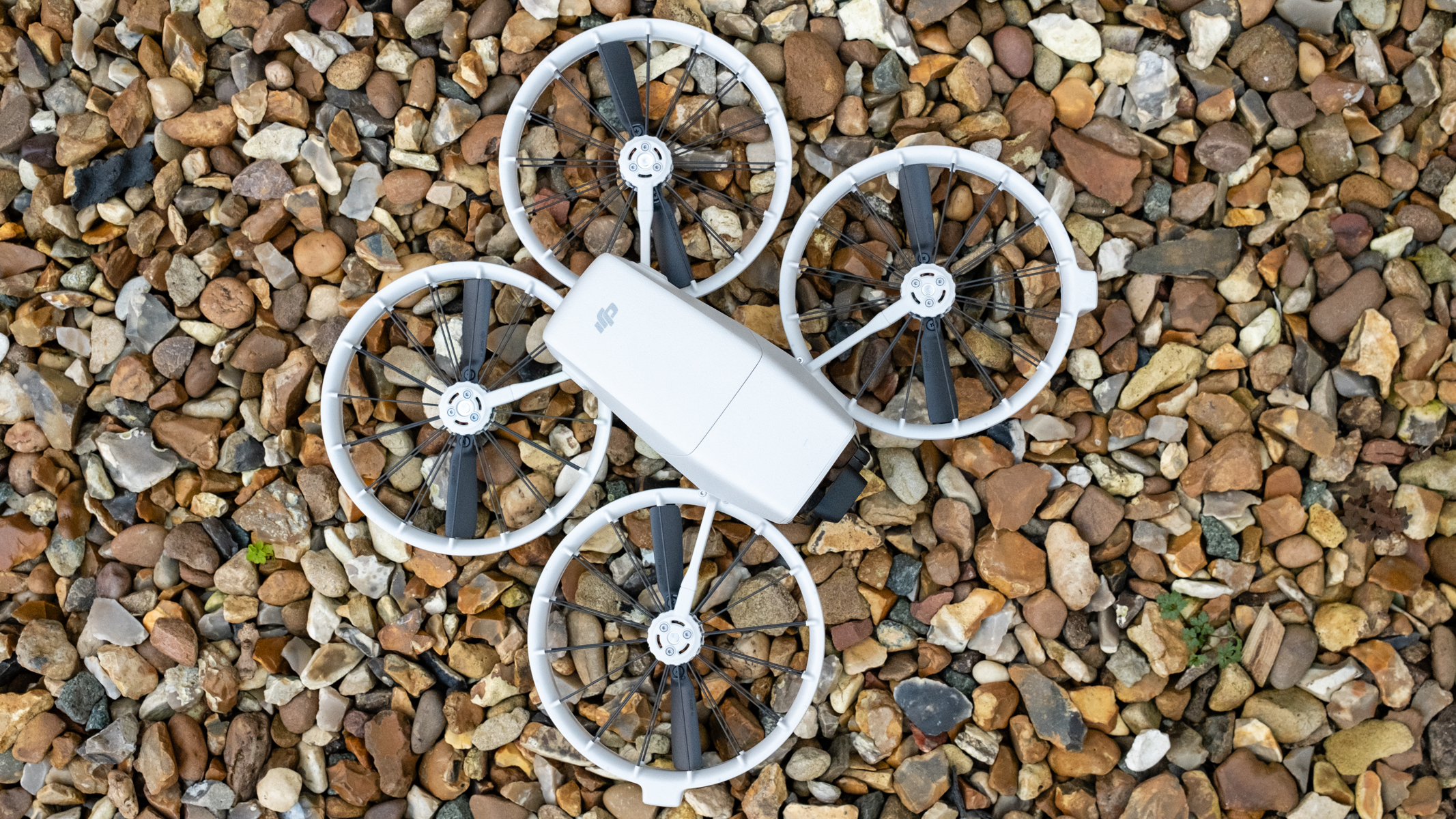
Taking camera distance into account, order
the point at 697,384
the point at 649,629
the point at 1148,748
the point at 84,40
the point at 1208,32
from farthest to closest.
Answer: the point at 84,40
the point at 1208,32
the point at 1148,748
the point at 649,629
the point at 697,384

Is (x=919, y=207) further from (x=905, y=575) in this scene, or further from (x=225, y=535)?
(x=225, y=535)

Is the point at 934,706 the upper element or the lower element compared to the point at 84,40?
lower

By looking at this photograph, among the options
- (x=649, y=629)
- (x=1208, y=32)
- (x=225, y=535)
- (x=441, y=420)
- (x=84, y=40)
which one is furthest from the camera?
(x=84, y=40)

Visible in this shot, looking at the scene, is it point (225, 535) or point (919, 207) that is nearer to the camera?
point (919, 207)

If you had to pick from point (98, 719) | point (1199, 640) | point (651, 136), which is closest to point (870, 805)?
point (1199, 640)

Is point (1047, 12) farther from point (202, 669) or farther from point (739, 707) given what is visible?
point (202, 669)

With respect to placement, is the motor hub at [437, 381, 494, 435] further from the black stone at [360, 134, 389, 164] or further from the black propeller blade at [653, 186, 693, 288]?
the black stone at [360, 134, 389, 164]

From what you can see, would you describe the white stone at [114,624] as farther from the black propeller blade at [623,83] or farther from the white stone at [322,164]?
the black propeller blade at [623,83]
